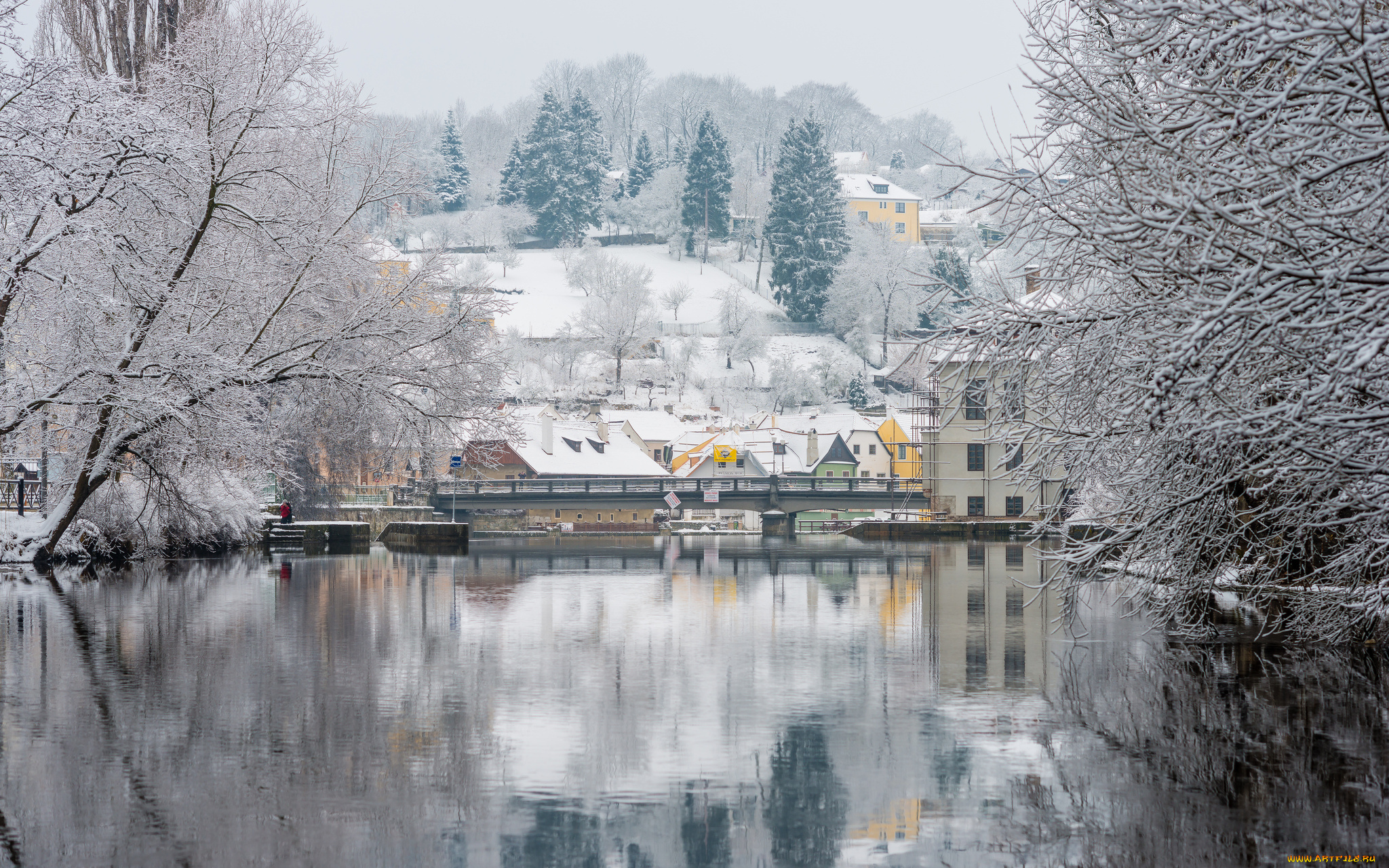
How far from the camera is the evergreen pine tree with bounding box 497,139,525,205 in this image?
543 feet

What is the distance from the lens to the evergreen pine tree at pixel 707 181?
155375 millimetres

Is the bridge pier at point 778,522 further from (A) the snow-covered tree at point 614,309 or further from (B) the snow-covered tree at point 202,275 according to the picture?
(A) the snow-covered tree at point 614,309

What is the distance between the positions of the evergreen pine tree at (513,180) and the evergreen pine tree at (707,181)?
20.3 metres

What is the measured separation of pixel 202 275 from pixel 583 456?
223ft

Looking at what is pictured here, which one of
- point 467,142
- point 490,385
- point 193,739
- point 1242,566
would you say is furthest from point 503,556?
point 467,142

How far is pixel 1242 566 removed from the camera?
1565cm

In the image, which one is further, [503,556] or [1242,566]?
[503,556]

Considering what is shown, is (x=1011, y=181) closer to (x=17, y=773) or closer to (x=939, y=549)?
(x=17, y=773)

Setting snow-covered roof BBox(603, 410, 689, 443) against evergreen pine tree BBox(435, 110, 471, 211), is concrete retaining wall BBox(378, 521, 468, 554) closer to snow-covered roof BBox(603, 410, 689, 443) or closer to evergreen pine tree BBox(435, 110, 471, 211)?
snow-covered roof BBox(603, 410, 689, 443)

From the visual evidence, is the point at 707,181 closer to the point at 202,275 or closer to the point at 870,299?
the point at 870,299

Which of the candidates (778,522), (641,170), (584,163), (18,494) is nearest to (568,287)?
(584,163)

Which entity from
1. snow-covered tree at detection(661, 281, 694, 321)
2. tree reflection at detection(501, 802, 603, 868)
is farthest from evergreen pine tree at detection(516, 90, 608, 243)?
tree reflection at detection(501, 802, 603, 868)

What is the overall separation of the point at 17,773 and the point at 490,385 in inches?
1042

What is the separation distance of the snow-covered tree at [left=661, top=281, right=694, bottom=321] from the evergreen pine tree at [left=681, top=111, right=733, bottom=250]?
41.7 feet
